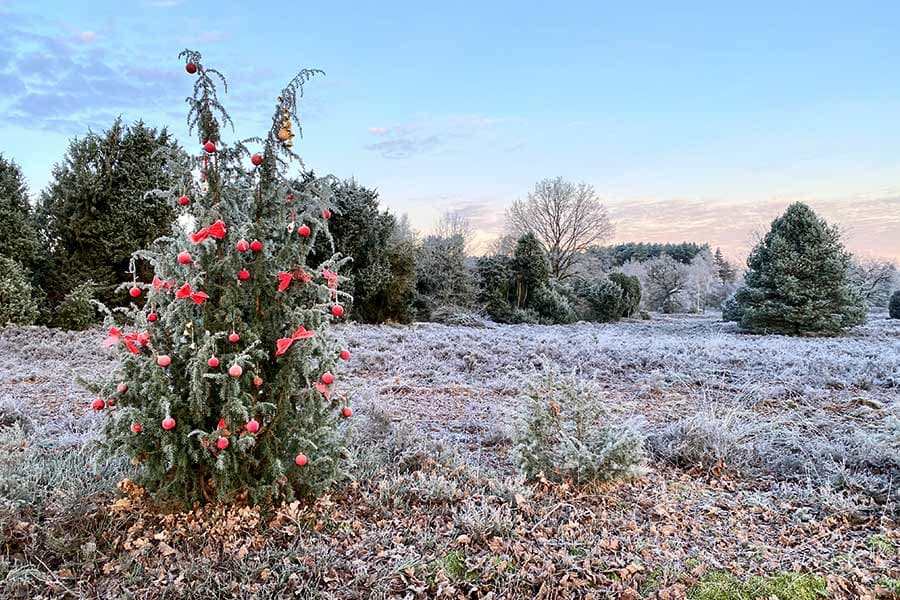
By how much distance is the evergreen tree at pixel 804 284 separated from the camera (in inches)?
507

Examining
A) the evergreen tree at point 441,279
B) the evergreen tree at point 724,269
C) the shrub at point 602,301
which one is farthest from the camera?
the evergreen tree at point 724,269

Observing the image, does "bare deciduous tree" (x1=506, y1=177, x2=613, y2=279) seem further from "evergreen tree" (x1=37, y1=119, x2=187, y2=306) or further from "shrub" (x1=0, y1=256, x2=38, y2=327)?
"shrub" (x1=0, y1=256, x2=38, y2=327)

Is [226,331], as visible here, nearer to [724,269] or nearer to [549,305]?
[549,305]

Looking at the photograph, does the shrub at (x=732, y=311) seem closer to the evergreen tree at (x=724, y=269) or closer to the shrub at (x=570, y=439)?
the shrub at (x=570, y=439)

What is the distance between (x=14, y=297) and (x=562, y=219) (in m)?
20.9

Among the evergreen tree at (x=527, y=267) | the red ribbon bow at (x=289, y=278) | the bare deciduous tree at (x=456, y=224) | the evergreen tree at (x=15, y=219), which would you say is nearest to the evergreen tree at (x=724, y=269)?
the bare deciduous tree at (x=456, y=224)

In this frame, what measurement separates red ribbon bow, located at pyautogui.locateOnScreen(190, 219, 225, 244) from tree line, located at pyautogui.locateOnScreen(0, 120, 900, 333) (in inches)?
11.7

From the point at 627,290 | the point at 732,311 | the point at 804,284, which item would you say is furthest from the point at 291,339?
the point at 627,290

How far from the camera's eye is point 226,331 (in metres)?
2.21

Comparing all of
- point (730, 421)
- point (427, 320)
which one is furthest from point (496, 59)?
point (427, 320)

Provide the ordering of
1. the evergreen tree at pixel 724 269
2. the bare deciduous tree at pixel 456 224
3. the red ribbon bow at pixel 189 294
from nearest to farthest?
the red ribbon bow at pixel 189 294 < the bare deciduous tree at pixel 456 224 < the evergreen tree at pixel 724 269

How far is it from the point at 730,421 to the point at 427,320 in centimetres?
1190

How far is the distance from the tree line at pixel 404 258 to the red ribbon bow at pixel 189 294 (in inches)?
18.8

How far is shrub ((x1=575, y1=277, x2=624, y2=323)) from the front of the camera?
62.6 feet
